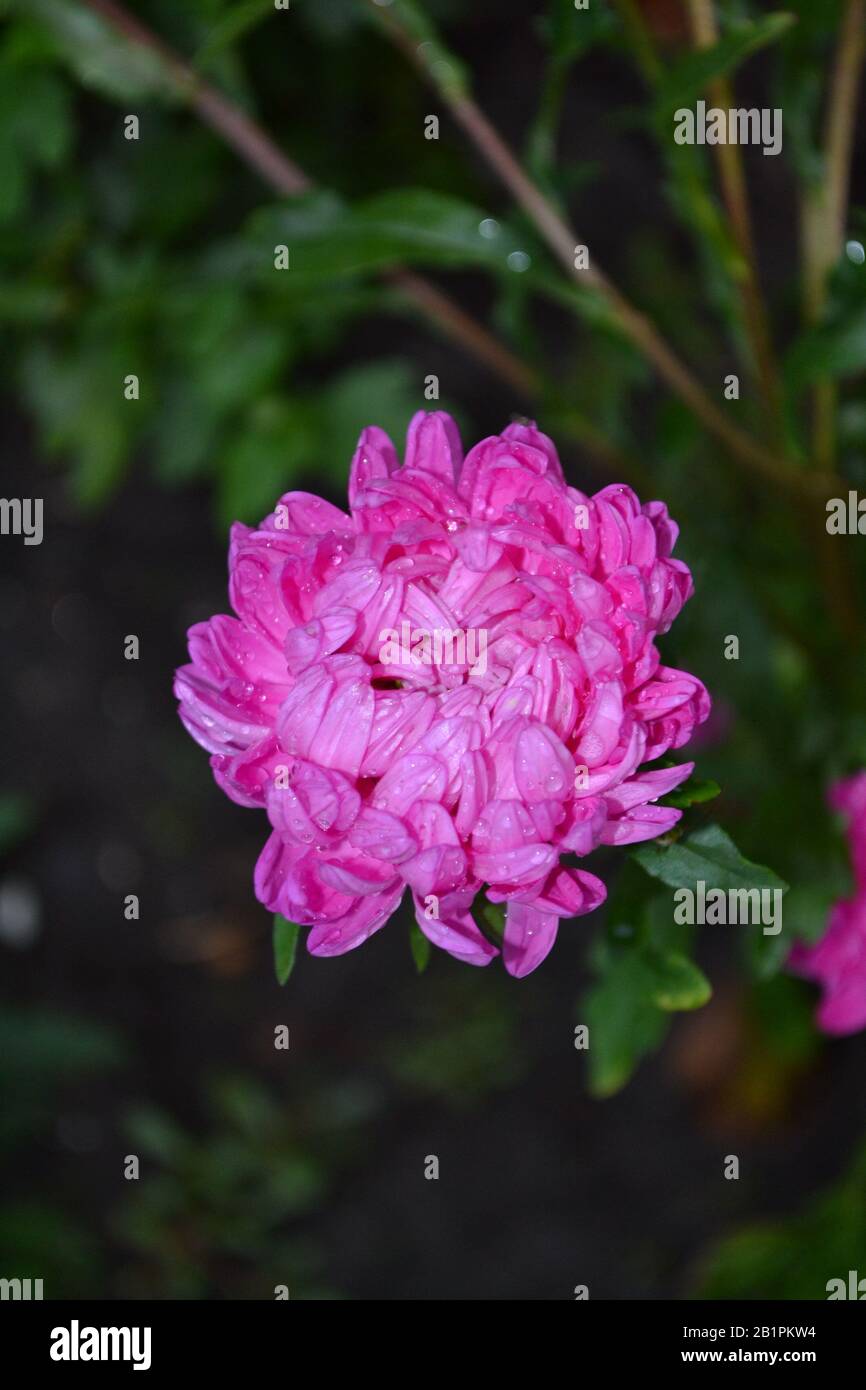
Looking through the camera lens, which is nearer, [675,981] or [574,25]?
[675,981]

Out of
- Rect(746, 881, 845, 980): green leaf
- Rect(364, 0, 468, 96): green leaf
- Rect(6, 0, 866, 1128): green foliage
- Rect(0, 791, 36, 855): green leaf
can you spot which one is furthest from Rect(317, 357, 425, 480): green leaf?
Rect(746, 881, 845, 980): green leaf

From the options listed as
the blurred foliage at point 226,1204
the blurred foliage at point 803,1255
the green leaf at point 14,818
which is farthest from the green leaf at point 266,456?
the blurred foliage at point 803,1255

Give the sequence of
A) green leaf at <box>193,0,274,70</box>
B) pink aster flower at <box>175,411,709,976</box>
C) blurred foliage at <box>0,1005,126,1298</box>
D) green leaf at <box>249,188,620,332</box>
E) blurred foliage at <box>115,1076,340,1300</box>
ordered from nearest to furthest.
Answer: pink aster flower at <box>175,411,709,976</box>
green leaf at <box>193,0,274,70</box>
green leaf at <box>249,188,620,332</box>
blurred foliage at <box>0,1005,126,1298</box>
blurred foliage at <box>115,1076,340,1300</box>

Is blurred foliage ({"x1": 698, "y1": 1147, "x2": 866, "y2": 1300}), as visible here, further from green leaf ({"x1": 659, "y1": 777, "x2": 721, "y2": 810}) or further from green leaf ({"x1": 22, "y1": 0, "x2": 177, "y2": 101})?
green leaf ({"x1": 22, "y1": 0, "x2": 177, "y2": 101})

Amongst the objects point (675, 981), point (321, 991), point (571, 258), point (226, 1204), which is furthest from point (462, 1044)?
point (571, 258)

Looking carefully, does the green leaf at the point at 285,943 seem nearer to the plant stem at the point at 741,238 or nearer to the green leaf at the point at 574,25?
the plant stem at the point at 741,238

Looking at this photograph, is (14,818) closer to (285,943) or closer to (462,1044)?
(462,1044)
